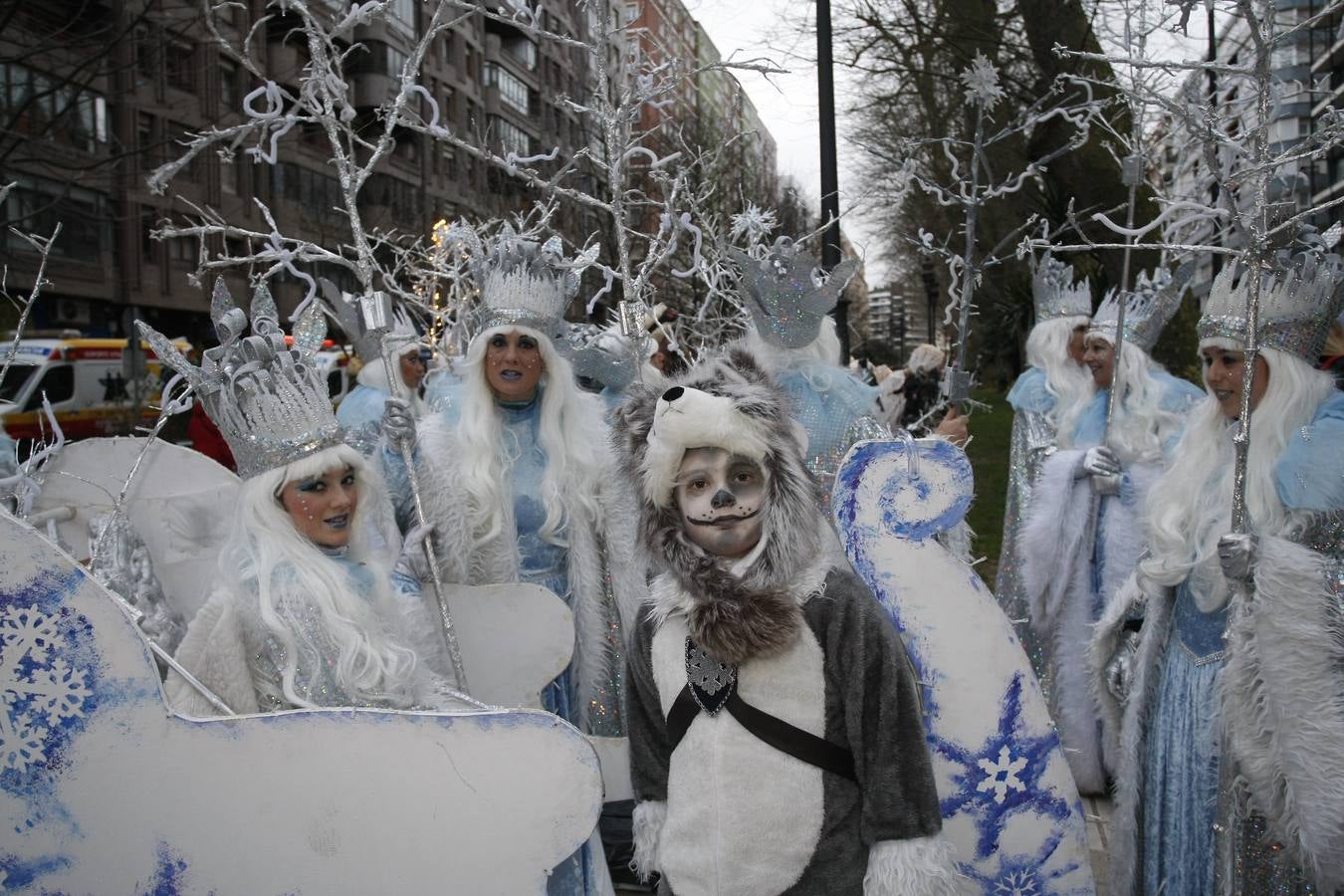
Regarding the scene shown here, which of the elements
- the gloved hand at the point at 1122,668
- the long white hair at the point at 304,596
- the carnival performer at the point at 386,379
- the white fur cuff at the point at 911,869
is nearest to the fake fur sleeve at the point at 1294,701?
the gloved hand at the point at 1122,668

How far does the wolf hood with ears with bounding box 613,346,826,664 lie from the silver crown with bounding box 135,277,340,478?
95 centimetres

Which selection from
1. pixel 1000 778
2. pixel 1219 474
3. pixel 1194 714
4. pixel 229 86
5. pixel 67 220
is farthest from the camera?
pixel 229 86

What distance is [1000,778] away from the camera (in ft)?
8.61

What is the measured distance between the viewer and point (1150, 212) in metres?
11.2

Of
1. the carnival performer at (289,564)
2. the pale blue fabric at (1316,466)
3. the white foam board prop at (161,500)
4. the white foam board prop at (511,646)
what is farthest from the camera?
the white foam board prop at (161,500)

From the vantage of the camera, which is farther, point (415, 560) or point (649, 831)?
point (415, 560)

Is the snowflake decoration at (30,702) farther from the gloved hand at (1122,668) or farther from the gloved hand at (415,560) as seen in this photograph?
the gloved hand at (1122,668)

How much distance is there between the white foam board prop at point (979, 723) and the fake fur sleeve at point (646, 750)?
562 millimetres

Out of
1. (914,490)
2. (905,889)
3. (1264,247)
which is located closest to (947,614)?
(914,490)

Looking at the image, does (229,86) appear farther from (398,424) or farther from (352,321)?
(398,424)

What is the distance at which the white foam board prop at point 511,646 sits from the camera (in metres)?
3.58

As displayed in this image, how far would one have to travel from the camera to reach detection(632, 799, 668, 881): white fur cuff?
251cm

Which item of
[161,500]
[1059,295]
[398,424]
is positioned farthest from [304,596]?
[1059,295]

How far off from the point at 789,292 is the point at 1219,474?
207cm
